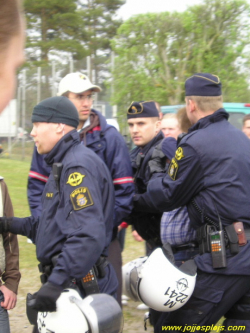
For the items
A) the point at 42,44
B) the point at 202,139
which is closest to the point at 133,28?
the point at 42,44

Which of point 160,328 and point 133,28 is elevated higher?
point 133,28

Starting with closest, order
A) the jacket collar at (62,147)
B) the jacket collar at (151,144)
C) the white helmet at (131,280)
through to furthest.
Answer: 1. the jacket collar at (62,147)
2. the white helmet at (131,280)
3. the jacket collar at (151,144)

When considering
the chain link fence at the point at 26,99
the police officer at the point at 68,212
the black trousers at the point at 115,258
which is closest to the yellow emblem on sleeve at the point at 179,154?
the police officer at the point at 68,212

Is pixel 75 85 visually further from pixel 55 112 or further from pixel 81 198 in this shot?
pixel 81 198

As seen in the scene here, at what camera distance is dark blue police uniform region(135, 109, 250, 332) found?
3.02 meters

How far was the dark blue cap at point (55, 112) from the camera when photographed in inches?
114

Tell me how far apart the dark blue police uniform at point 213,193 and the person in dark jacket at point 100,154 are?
0.57m

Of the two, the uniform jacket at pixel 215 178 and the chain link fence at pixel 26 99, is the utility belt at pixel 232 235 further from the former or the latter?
the chain link fence at pixel 26 99

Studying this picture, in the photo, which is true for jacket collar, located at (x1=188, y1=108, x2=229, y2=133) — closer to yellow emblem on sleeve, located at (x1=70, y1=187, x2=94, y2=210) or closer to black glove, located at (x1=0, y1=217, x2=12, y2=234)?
yellow emblem on sleeve, located at (x1=70, y1=187, x2=94, y2=210)

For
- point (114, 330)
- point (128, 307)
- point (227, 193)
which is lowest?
point (128, 307)

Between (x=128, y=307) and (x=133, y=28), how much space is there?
1708 centimetres

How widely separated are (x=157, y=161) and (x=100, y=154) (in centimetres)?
47

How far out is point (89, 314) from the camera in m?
2.49

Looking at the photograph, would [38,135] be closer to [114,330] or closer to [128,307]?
[114,330]
